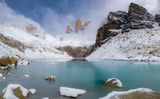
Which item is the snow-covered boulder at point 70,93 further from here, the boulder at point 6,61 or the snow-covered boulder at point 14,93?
the boulder at point 6,61

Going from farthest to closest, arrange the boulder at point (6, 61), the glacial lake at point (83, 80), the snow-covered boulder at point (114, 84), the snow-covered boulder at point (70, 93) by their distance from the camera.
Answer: the boulder at point (6, 61) → the snow-covered boulder at point (114, 84) → the glacial lake at point (83, 80) → the snow-covered boulder at point (70, 93)

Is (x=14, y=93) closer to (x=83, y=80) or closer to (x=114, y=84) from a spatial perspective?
(x=114, y=84)

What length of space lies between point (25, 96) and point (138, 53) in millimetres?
159739

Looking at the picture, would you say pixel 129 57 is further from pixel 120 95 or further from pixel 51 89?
pixel 120 95

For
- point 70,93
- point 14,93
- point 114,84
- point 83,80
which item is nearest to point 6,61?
point 83,80

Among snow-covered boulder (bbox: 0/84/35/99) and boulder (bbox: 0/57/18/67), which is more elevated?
boulder (bbox: 0/57/18/67)

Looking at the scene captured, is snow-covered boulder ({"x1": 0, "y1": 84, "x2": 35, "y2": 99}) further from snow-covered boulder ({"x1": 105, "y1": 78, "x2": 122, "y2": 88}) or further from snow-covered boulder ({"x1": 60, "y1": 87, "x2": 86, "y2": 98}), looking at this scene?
snow-covered boulder ({"x1": 105, "y1": 78, "x2": 122, "y2": 88})

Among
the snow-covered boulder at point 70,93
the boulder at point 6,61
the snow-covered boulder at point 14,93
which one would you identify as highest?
the boulder at point 6,61

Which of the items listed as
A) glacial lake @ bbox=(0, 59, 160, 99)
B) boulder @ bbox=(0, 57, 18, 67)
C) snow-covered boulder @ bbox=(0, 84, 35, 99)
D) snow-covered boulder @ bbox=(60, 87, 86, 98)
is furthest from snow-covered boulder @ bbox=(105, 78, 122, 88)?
boulder @ bbox=(0, 57, 18, 67)

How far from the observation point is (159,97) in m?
33.8

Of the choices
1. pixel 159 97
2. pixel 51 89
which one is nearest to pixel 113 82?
pixel 51 89

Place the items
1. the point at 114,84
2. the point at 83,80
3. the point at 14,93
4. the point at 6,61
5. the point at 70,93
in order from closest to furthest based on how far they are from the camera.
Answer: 1. the point at 14,93
2. the point at 70,93
3. the point at 114,84
4. the point at 83,80
5. the point at 6,61

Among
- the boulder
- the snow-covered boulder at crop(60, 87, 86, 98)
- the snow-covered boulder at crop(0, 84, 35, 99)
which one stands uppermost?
the boulder

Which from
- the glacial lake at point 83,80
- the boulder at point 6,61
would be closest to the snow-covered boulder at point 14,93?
the glacial lake at point 83,80
